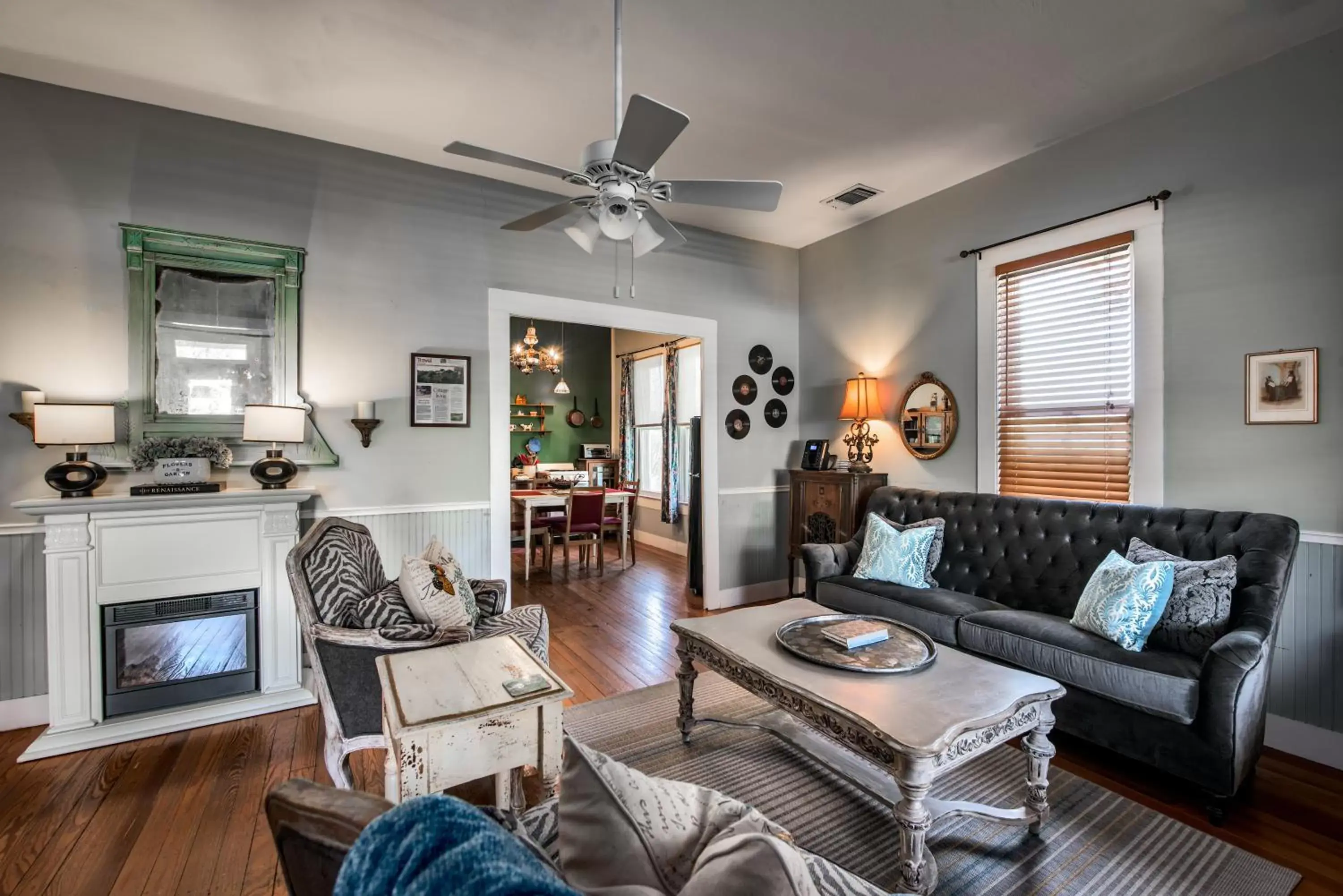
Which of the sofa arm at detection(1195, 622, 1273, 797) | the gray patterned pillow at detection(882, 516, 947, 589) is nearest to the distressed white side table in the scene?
the sofa arm at detection(1195, 622, 1273, 797)

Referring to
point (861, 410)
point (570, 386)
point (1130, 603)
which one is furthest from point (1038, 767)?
point (570, 386)

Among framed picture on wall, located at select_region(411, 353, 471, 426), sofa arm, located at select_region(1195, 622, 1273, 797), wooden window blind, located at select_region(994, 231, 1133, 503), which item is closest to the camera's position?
sofa arm, located at select_region(1195, 622, 1273, 797)

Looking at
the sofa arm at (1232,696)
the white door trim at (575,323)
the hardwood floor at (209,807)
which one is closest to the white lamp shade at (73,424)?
the hardwood floor at (209,807)

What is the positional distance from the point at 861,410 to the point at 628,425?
425cm

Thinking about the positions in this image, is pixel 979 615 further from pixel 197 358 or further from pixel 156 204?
pixel 156 204

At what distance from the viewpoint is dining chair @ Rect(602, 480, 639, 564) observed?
6379mm

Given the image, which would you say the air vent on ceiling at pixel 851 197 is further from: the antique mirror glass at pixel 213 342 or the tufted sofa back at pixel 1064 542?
the antique mirror glass at pixel 213 342

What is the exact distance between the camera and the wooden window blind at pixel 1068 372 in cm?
325

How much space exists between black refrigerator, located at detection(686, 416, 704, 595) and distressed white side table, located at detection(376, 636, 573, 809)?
10.8ft

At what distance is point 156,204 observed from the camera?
9.95 feet

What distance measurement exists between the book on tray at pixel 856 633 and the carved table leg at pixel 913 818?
64 centimetres

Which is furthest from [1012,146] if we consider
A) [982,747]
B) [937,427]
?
[982,747]

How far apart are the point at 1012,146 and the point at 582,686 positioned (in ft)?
13.2

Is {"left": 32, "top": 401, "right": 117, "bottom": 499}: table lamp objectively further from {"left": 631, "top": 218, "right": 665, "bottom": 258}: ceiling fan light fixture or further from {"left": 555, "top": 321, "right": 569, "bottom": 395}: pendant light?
{"left": 555, "top": 321, "right": 569, "bottom": 395}: pendant light
